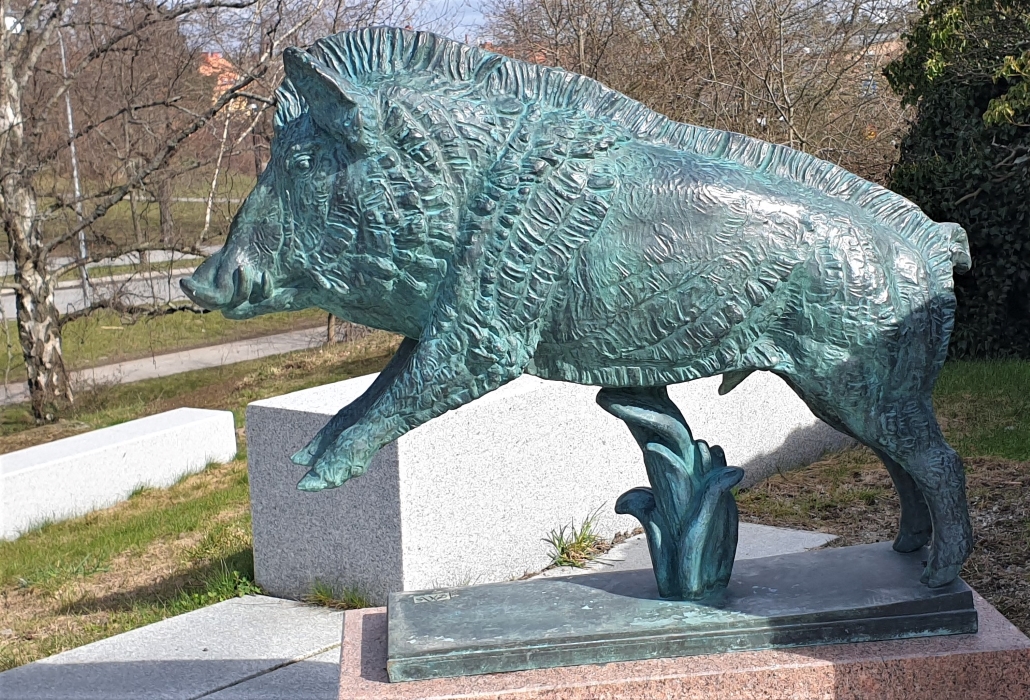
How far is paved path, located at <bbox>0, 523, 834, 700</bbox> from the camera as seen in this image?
4.06 m

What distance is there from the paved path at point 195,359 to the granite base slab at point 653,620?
10.9 meters

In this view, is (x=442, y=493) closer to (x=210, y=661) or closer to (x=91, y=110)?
(x=210, y=661)

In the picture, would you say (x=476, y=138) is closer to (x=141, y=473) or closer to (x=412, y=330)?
(x=412, y=330)

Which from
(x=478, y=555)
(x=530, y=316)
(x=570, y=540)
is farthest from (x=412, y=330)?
(x=570, y=540)

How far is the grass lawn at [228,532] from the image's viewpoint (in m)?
5.13

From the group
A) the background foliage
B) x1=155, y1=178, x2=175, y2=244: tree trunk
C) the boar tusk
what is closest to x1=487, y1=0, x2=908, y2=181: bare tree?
the background foliage

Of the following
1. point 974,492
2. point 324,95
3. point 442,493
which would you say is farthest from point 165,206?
point 324,95

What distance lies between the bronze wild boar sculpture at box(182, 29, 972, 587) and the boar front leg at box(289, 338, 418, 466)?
1 centimetres

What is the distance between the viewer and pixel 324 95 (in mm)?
2420

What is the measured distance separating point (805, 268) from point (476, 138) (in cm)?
87

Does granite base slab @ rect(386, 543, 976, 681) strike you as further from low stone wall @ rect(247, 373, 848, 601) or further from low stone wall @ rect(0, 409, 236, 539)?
low stone wall @ rect(0, 409, 236, 539)

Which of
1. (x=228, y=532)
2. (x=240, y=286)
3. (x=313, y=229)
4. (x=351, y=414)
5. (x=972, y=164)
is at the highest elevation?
(x=972, y=164)

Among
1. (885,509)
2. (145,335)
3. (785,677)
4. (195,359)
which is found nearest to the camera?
(785,677)

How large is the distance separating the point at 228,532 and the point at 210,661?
194cm
